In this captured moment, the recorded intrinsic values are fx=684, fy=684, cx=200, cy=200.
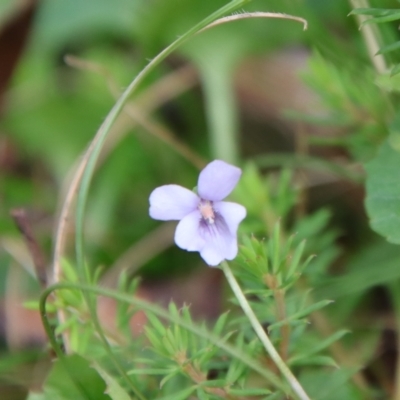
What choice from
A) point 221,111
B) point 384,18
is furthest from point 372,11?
point 221,111

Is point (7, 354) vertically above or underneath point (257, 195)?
underneath

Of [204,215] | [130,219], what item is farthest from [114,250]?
[204,215]

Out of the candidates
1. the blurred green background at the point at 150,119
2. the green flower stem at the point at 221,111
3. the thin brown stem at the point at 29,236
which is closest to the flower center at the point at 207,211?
the thin brown stem at the point at 29,236

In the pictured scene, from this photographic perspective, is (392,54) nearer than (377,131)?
Yes

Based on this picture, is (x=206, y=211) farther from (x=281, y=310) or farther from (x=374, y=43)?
(x=374, y=43)

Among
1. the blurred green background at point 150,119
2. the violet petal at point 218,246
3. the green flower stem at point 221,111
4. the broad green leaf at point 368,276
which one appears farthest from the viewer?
the green flower stem at point 221,111

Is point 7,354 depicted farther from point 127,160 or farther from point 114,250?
point 127,160

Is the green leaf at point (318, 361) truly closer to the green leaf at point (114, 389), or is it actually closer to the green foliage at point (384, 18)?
the green leaf at point (114, 389)
